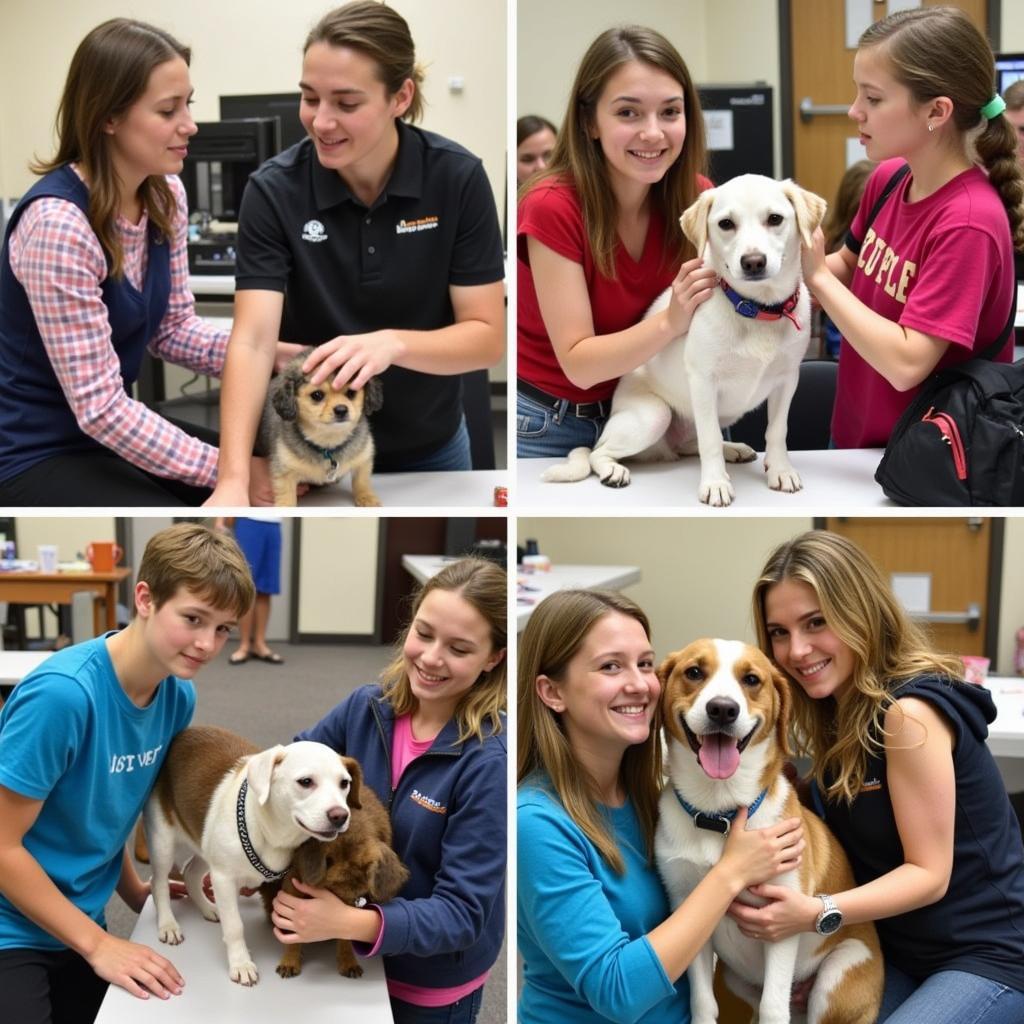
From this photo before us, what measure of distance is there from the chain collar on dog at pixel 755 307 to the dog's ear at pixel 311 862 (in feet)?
3.15

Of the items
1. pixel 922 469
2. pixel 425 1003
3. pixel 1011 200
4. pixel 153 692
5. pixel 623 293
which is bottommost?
pixel 425 1003

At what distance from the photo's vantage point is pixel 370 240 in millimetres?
1792

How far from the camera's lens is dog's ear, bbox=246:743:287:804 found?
1.46 meters

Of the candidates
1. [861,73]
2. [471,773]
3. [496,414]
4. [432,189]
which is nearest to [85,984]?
[471,773]

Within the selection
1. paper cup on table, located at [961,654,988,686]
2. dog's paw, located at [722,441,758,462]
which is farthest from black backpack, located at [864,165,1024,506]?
paper cup on table, located at [961,654,988,686]

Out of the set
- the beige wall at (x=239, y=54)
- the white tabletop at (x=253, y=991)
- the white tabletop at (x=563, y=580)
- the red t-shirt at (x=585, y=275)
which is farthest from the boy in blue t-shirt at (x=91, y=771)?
the beige wall at (x=239, y=54)

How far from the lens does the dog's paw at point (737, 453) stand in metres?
1.73

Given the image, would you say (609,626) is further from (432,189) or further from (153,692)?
(432,189)

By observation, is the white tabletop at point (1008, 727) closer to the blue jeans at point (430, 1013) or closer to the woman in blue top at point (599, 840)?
the woman in blue top at point (599, 840)

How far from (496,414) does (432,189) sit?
3.51 meters

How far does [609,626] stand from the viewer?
1.47 meters

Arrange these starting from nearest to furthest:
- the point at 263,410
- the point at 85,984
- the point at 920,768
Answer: the point at 920,768 < the point at 85,984 < the point at 263,410

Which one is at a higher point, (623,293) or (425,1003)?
(623,293)

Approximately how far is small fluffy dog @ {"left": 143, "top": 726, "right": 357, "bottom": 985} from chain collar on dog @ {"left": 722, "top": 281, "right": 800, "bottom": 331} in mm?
852
